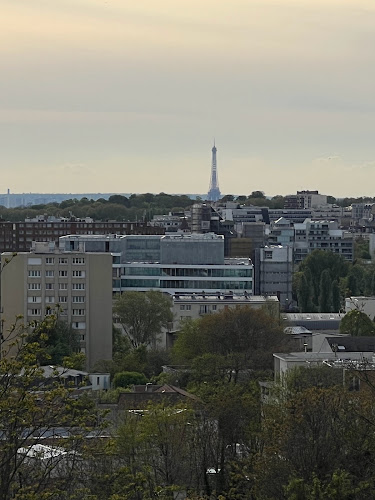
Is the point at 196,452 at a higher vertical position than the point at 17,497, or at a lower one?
lower

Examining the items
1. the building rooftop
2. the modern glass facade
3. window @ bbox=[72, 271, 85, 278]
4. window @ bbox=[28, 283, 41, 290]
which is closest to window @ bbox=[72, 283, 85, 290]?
window @ bbox=[72, 271, 85, 278]

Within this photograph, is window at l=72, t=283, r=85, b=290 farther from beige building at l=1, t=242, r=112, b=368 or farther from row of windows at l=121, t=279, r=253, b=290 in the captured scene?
row of windows at l=121, t=279, r=253, b=290

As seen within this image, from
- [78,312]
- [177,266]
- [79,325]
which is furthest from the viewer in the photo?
[177,266]

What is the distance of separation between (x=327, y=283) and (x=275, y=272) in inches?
313

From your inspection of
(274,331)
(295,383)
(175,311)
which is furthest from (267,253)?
(295,383)

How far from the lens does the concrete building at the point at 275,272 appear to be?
77250 mm

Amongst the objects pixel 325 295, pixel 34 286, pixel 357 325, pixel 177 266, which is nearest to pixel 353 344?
pixel 357 325

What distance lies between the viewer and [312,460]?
20.1 m

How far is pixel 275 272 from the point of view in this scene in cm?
7831

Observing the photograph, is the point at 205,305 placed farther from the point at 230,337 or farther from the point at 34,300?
the point at 230,337

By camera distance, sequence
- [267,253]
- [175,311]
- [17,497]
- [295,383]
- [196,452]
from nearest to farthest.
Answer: [17,497], [196,452], [295,383], [175,311], [267,253]

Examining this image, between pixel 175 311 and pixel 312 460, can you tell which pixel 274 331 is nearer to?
pixel 175 311

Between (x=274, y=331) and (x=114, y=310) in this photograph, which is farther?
(x=114, y=310)

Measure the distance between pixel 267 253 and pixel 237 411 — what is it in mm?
54936
